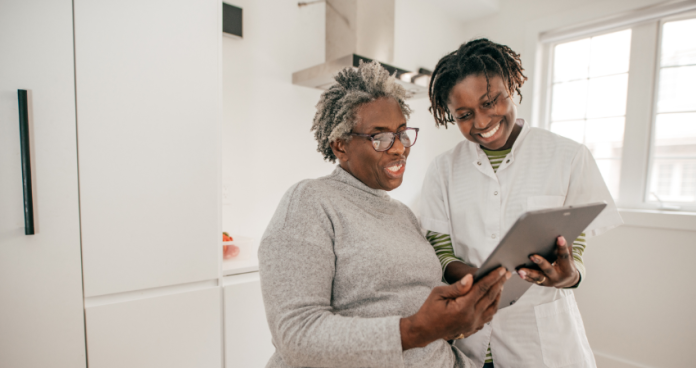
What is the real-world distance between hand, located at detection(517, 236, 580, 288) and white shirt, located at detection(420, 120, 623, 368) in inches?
8.2

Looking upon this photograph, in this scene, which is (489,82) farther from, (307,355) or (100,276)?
(100,276)

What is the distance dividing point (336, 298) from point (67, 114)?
1.05 metres

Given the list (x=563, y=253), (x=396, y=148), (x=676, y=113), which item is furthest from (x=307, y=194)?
(x=676, y=113)

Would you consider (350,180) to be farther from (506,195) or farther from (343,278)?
(506,195)

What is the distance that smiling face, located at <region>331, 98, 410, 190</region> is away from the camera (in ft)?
3.11

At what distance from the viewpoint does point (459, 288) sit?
69 cm

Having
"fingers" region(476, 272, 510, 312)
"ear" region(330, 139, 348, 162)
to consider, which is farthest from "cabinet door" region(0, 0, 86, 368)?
"fingers" region(476, 272, 510, 312)

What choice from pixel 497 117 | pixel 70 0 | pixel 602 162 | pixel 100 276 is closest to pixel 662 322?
pixel 602 162

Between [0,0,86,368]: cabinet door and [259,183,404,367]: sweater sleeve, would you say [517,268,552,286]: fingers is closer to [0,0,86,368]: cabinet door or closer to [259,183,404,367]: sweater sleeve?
[259,183,404,367]: sweater sleeve

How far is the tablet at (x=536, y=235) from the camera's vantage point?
640 millimetres

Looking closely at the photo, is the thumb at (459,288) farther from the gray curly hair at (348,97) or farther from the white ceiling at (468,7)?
the white ceiling at (468,7)

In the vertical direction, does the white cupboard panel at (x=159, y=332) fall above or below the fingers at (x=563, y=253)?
below

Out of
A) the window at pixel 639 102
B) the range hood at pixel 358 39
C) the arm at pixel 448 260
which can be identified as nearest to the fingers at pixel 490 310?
the arm at pixel 448 260

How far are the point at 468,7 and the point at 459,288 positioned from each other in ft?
9.20
